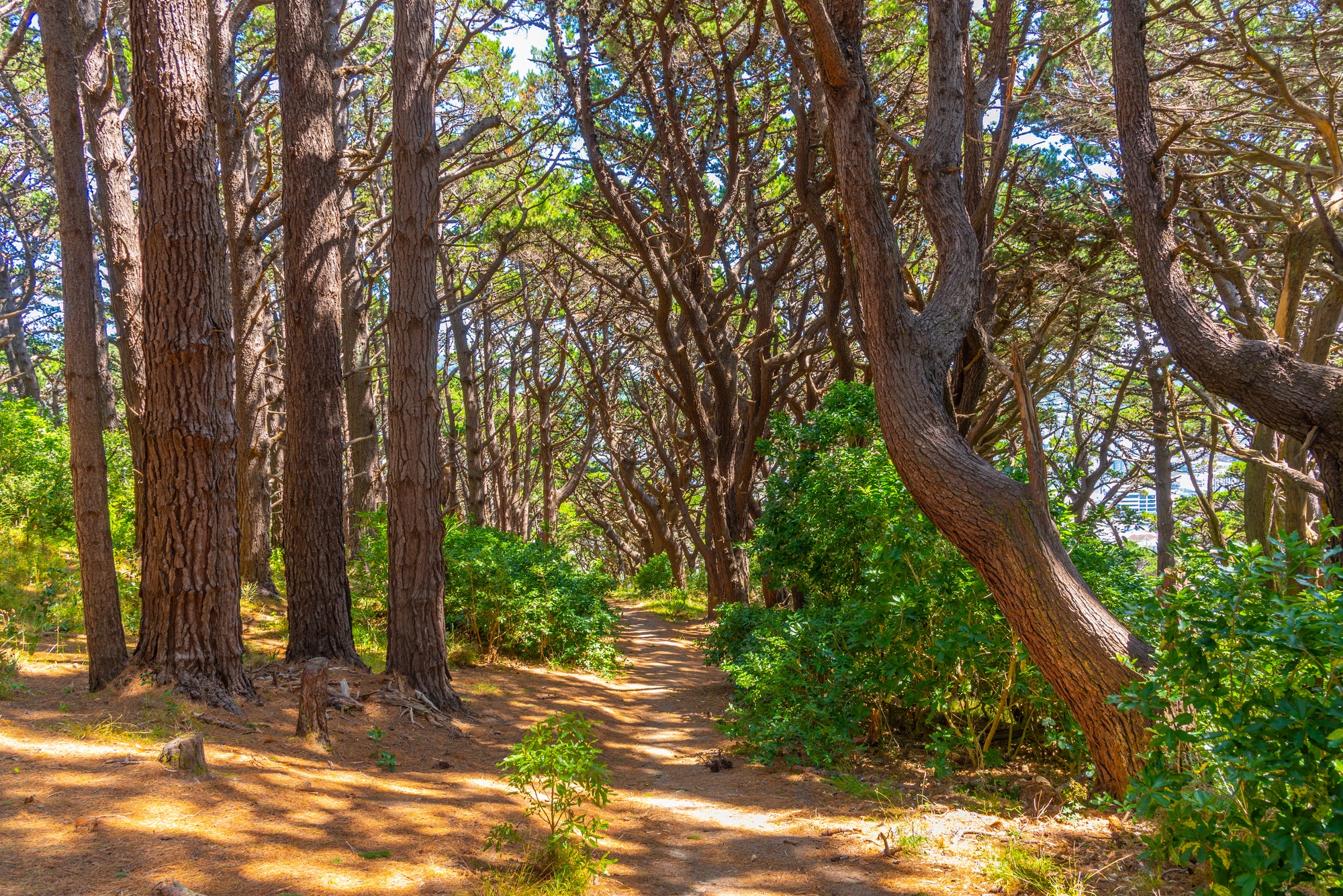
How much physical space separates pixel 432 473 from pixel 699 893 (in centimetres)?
437

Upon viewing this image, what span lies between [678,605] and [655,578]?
429cm

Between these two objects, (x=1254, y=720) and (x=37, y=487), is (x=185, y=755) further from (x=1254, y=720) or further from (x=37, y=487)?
(x=37, y=487)

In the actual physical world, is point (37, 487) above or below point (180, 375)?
below

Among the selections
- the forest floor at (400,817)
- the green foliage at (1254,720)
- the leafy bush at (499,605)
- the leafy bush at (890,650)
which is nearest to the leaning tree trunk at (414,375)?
the forest floor at (400,817)

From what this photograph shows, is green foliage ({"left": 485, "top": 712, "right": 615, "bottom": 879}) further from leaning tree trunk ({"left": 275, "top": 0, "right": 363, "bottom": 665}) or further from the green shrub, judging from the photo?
the green shrub

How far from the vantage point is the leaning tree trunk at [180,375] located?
16.4 ft

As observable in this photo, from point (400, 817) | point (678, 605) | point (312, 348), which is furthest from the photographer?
point (678, 605)

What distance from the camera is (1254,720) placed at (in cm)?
243

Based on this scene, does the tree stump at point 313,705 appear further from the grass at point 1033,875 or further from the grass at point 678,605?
the grass at point 678,605

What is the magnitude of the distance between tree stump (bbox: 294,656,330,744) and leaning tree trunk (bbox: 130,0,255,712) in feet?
1.35

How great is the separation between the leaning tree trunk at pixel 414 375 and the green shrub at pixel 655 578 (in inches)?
632

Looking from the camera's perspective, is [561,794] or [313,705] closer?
[561,794]

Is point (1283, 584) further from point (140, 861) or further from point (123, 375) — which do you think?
point (123, 375)

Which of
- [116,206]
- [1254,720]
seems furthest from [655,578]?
[1254,720]
